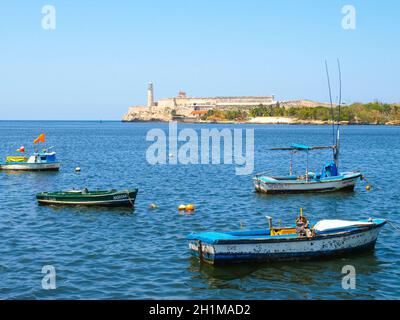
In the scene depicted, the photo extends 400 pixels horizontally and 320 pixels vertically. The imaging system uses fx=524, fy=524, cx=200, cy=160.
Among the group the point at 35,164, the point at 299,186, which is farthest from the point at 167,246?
the point at 35,164

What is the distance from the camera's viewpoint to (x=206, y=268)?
76.7 ft

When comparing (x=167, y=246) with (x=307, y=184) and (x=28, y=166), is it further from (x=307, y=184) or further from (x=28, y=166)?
(x=28, y=166)

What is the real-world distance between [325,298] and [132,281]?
25.4ft

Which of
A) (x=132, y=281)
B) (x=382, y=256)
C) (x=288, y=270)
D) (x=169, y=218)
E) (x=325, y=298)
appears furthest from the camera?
(x=169, y=218)

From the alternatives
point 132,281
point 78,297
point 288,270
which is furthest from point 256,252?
point 78,297

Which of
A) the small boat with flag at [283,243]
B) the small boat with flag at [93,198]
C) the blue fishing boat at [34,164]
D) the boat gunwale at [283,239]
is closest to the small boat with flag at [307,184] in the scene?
the small boat with flag at [93,198]

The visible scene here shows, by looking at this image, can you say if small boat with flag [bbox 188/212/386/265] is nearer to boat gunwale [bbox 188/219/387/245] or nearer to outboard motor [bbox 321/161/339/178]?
boat gunwale [bbox 188/219/387/245]

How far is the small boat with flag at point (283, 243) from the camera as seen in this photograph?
2322 centimetres

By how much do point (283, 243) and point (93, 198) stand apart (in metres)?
17.6

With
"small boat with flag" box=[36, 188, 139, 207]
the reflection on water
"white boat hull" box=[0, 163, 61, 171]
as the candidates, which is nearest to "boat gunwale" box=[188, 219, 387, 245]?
the reflection on water

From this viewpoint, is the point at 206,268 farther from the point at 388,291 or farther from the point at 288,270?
the point at 388,291

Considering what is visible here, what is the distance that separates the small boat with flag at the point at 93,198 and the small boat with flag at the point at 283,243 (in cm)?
1358

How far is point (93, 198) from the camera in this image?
1459 inches
